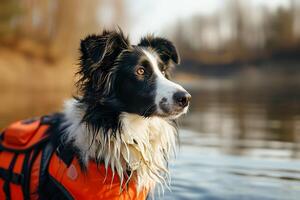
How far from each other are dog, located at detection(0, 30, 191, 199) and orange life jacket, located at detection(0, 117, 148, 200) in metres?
0.07

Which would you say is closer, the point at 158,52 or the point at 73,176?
the point at 73,176

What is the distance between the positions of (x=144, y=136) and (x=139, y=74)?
1.88ft

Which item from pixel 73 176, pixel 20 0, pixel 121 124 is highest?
pixel 20 0

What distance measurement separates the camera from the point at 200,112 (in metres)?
15.7

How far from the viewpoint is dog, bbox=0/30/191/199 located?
13.9 feet

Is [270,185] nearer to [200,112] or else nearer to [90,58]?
[90,58]

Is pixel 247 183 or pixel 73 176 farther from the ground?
pixel 73 176

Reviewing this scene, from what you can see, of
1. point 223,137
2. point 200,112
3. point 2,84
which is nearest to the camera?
point 223,137

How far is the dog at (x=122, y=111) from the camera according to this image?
13.9 feet

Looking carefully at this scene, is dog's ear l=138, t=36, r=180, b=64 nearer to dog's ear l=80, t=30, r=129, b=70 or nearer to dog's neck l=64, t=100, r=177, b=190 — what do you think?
dog's ear l=80, t=30, r=129, b=70

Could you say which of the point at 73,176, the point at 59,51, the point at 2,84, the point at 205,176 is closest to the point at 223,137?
the point at 205,176

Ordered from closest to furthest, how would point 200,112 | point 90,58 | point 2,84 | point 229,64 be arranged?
1. point 90,58
2. point 200,112
3. point 2,84
4. point 229,64

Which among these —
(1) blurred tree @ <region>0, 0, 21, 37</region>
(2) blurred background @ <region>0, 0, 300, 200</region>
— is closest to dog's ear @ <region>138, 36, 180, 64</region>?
(2) blurred background @ <region>0, 0, 300, 200</region>

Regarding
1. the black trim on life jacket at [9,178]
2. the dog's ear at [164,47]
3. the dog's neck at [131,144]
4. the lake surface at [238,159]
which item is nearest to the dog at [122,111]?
the dog's neck at [131,144]
